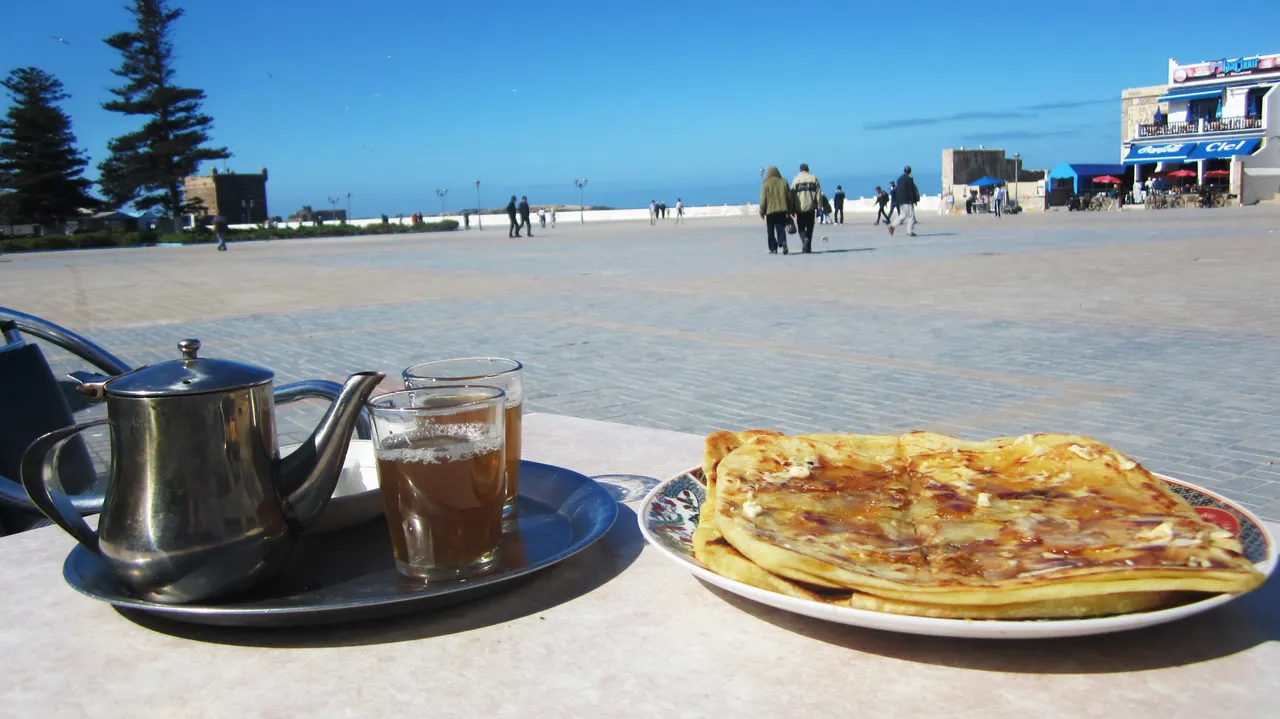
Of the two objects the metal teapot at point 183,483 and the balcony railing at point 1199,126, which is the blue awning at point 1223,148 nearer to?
the balcony railing at point 1199,126

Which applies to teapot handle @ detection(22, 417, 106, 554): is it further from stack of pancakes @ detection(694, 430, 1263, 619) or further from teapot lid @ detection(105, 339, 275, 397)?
stack of pancakes @ detection(694, 430, 1263, 619)

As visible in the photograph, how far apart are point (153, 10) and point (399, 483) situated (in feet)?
194

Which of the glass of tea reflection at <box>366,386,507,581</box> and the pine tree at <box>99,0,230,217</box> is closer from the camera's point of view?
the glass of tea reflection at <box>366,386,507,581</box>

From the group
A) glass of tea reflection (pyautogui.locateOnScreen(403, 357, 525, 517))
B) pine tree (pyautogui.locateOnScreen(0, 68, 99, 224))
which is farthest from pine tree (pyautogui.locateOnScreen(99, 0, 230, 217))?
glass of tea reflection (pyautogui.locateOnScreen(403, 357, 525, 517))

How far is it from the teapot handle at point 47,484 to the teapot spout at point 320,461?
0.21 m

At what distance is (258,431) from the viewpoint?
3.71 ft

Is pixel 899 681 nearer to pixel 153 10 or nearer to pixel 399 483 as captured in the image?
pixel 399 483

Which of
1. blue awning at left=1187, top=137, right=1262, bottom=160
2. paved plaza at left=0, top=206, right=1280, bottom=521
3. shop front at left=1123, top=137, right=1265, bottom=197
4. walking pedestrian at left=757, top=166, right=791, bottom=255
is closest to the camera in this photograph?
paved plaza at left=0, top=206, right=1280, bottom=521

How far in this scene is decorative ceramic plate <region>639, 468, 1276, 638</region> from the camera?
0.90 metres

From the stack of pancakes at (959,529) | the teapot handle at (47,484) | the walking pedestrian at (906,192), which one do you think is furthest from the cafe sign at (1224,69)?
the teapot handle at (47,484)

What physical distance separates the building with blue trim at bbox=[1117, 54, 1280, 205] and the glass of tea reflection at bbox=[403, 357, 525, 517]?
53.1 meters

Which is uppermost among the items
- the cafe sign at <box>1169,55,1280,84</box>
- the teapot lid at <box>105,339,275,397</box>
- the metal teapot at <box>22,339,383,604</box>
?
the cafe sign at <box>1169,55,1280,84</box>

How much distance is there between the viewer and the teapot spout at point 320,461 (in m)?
1.16

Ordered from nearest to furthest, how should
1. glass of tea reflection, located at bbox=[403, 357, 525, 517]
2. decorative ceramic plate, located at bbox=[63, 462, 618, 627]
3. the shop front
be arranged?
decorative ceramic plate, located at bbox=[63, 462, 618, 627]
glass of tea reflection, located at bbox=[403, 357, 525, 517]
the shop front
